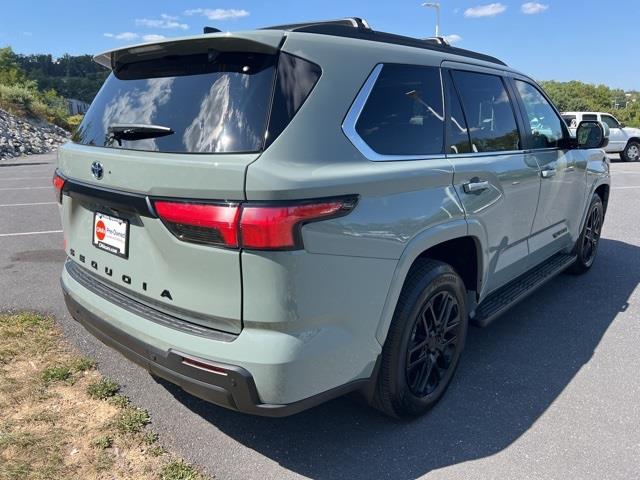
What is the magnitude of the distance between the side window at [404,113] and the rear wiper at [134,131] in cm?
86

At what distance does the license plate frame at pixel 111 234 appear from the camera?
2.29 meters

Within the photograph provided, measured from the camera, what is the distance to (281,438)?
8.67ft

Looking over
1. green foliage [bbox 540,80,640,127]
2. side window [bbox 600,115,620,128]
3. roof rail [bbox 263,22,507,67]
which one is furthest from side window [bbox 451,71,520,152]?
green foliage [bbox 540,80,640,127]

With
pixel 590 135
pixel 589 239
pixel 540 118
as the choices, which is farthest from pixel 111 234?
pixel 589 239

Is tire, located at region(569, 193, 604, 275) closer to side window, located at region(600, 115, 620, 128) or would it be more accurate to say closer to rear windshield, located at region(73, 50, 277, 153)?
rear windshield, located at region(73, 50, 277, 153)

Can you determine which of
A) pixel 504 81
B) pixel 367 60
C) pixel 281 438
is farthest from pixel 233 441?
pixel 504 81

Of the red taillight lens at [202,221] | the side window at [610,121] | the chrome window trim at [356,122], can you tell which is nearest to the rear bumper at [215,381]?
the red taillight lens at [202,221]

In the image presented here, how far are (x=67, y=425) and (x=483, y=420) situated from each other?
2.23 metres

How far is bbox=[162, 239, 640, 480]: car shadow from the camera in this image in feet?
8.17

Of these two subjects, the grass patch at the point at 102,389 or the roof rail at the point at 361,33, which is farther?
the grass patch at the point at 102,389

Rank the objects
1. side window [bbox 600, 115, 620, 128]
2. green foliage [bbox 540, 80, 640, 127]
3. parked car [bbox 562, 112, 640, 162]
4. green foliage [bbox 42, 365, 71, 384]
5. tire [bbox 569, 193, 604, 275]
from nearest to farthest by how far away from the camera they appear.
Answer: green foliage [bbox 42, 365, 71, 384]
tire [bbox 569, 193, 604, 275]
parked car [bbox 562, 112, 640, 162]
side window [bbox 600, 115, 620, 128]
green foliage [bbox 540, 80, 640, 127]

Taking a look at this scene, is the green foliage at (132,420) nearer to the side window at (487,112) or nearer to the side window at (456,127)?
the side window at (456,127)

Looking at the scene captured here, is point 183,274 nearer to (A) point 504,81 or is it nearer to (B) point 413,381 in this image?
(B) point 413,381

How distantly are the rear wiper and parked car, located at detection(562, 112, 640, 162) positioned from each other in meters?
19.4
